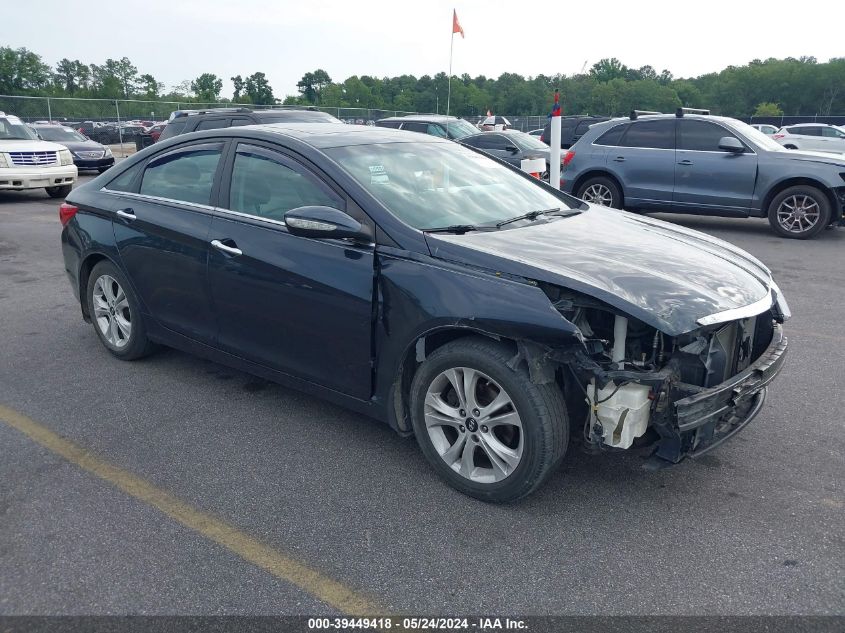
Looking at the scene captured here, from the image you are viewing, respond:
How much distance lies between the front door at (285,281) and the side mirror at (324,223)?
4.6 inches

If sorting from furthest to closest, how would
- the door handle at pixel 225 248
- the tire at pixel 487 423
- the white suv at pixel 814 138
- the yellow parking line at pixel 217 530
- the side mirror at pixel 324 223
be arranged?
the white suv at pixel 814 138 → the door handle at pixel 225 248 → the side mirror at pixel 324 223 → the tire at pixel 487 423 → the yellow parking line at pixel 217 530

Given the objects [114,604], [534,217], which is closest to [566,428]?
[534,217]

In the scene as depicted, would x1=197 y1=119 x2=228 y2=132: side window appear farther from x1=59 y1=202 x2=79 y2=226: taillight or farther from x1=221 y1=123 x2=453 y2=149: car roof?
x1=221 y1=123 x2=453 y2=149: car roof

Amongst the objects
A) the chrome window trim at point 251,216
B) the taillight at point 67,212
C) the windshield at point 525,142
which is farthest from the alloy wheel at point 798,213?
the taillight at point 67,212

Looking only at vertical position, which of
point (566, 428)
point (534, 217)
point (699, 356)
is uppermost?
point (534, 217)

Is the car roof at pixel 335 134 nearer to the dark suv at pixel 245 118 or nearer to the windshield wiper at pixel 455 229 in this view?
the windshield wiper at pixel 455 229

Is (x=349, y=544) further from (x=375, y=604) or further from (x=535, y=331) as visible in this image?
(x=535, y=331)

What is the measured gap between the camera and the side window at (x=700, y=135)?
1048 cm

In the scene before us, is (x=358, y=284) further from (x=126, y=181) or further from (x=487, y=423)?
(x=126, y=181)

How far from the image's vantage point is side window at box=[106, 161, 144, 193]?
485 centimetres

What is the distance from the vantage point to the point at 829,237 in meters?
10.2

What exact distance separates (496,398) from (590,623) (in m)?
0.99

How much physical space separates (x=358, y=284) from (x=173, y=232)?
5.03 ft

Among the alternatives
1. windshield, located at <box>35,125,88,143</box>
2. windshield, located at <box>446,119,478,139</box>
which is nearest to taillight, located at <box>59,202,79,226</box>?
windshield, located at <box>446,119,478,139</box>
